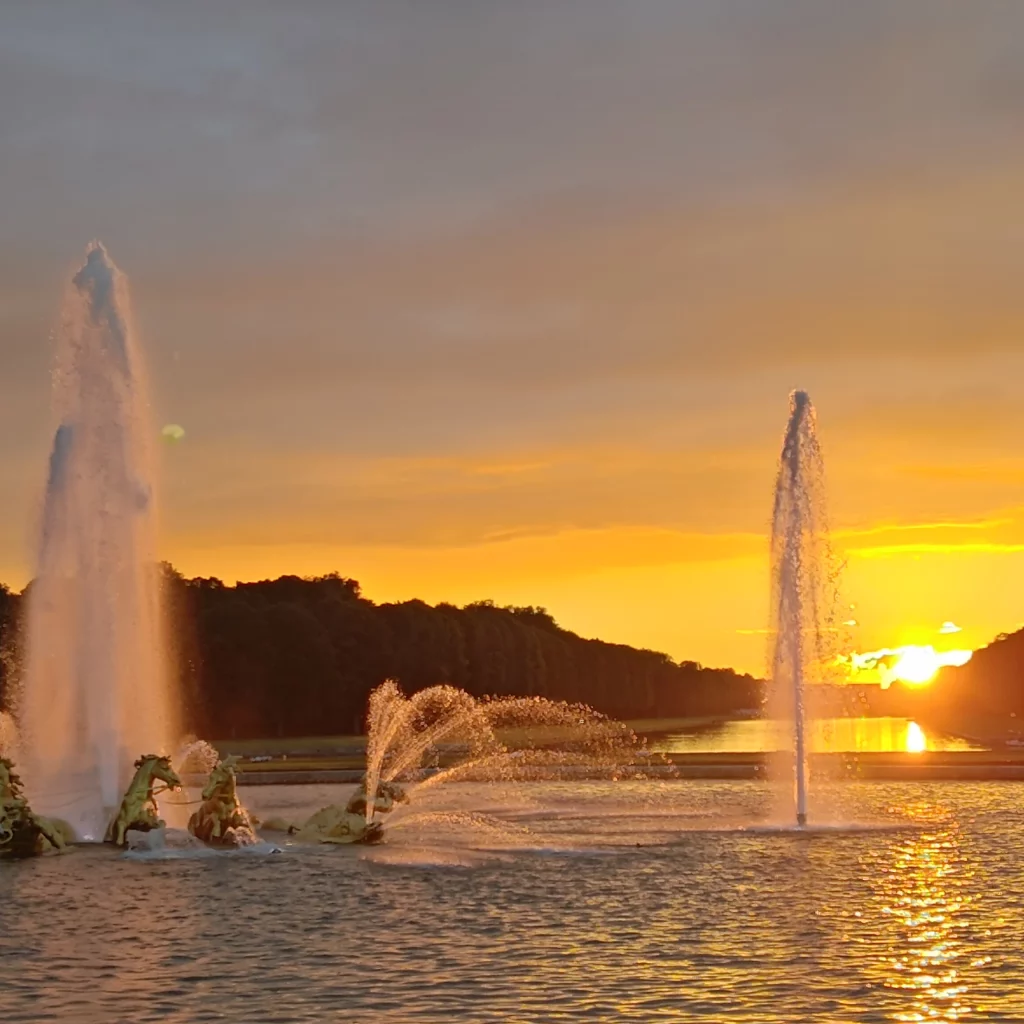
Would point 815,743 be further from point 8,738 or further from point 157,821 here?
point 157,821

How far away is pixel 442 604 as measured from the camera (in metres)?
150

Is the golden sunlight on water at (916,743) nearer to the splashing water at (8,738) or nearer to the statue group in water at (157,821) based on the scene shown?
the statue group in water at (157,821)

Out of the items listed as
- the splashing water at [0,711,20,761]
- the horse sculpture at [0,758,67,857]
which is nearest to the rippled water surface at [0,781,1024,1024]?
the horse sculpture at [0,758,67,857]

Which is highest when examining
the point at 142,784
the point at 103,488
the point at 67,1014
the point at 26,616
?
the point at 103,488

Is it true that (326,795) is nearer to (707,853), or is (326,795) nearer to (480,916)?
(707,853)

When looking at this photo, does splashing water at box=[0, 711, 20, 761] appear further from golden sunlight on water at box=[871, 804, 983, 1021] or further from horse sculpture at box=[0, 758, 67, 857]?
Answer: golden sunlight on water at box=[871, 804, 983, 1021]

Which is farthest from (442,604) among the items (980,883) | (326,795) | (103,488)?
(980,883)

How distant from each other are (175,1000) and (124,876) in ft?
33.3

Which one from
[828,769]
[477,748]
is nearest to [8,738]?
[828,769]

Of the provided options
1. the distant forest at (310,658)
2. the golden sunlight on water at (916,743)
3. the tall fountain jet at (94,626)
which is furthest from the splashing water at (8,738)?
A: the distant forest at (310,658)

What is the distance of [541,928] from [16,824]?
12514mm

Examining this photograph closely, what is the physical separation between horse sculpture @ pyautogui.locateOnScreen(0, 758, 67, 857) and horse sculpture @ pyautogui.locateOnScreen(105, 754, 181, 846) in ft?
4.35

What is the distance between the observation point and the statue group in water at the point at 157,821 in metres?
29.9

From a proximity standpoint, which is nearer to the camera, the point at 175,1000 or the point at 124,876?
the point at 175,1000
